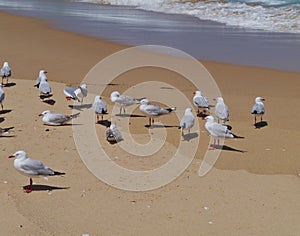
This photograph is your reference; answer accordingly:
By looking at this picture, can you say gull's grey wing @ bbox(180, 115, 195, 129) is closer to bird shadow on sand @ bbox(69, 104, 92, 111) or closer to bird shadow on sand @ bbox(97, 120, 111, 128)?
bird shadow on sand @ bbox(97, 120, 111, 128)

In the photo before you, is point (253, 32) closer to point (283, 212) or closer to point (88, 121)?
point (88, 121)

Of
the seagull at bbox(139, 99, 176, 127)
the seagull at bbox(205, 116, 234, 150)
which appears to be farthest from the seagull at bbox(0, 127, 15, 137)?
the seagull at bbox(205, 116, 234, 150)

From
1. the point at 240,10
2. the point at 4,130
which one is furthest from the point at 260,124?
the point at 240,10

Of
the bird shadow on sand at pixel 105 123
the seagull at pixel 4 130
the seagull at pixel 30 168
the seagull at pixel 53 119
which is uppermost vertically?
the seagull at pixel 30 168

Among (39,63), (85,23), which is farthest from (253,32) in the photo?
(39,63)

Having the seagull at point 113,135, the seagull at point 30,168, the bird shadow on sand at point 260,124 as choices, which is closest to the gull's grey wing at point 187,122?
the seagull at point 113,135

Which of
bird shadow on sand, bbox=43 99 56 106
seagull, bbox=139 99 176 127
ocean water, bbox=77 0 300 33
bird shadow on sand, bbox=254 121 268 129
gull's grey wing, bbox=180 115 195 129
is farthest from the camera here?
ocean water, bbox=77 0 300 33

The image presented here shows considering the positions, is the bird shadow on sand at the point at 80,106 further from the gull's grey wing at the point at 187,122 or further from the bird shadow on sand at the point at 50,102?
the gull's grey wing at the point at 187,122

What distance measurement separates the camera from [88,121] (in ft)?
30.1

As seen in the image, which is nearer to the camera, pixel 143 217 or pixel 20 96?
Answer: pixel 143 217

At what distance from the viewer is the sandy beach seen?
558 centimetres

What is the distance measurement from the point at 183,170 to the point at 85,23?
15.2m

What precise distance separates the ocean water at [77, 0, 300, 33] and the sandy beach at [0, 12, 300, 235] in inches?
406

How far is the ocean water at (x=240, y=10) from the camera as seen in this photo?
21.9 m
